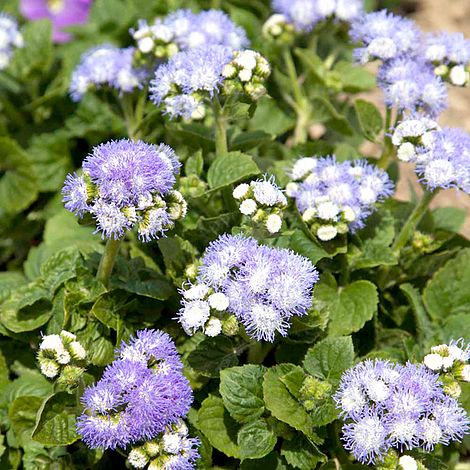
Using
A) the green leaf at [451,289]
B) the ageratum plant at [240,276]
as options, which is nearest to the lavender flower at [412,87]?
the ageratum plant at [240,276]

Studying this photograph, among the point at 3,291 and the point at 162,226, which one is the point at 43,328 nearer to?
the point at 3,291

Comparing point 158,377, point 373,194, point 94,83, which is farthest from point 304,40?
point 158,377

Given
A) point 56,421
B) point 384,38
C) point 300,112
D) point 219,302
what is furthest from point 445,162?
point 56,421

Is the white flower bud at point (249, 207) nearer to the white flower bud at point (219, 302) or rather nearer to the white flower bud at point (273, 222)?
the white flower bud at point (273, 222)

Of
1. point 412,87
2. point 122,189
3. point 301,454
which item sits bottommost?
point 301,454

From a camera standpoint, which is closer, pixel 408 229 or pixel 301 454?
pixel 301 454

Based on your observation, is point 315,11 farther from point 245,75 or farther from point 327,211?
point 327,211

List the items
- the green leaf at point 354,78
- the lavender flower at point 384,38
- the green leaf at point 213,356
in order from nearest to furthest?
1. the green leaf at point 213,356
2. the lavender flower at point 384,38
3. the green leaf at point 354,78
